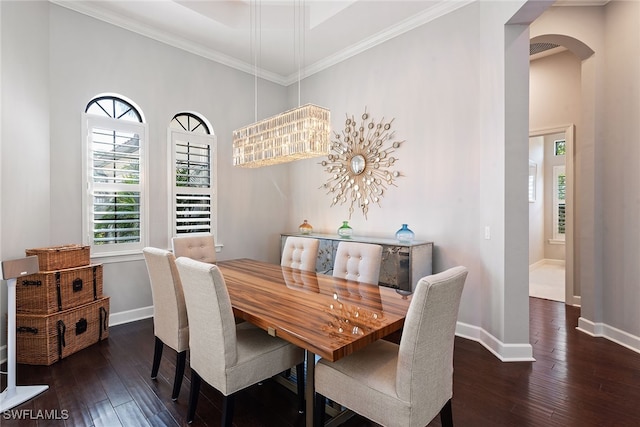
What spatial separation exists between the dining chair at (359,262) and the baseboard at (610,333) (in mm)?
2449

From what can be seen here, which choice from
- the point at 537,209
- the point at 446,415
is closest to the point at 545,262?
the point at 537,209

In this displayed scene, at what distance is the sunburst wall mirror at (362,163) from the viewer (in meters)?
3.90

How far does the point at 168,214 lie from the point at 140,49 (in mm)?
1969

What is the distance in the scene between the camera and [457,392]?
2252mm

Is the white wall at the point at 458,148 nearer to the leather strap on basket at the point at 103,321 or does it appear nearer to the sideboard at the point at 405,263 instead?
the sideboard at the point at 405,263

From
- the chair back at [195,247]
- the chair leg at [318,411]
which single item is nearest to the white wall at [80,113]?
the chair back at [195,247]

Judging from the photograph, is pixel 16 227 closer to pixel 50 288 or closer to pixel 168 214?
pixel 50 288

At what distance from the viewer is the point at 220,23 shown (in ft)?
12.1

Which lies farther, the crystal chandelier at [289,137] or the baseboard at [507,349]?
the baseboard at [507,349]

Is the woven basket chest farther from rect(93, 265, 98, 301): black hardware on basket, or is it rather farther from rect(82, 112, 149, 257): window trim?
rect(82, 112, 149, 257): window trim

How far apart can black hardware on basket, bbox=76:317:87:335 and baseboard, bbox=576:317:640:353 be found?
16.3 ft

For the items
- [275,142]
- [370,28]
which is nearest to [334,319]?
[275,142]

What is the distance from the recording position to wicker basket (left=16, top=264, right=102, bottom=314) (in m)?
2.72

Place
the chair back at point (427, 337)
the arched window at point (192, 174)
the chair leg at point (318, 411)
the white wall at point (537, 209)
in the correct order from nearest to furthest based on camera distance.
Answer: the chair back at point (427, 337) → the chair leg at point (318, 411) → the arched window at point (192, 174) → the white wall at point (537, 209)
